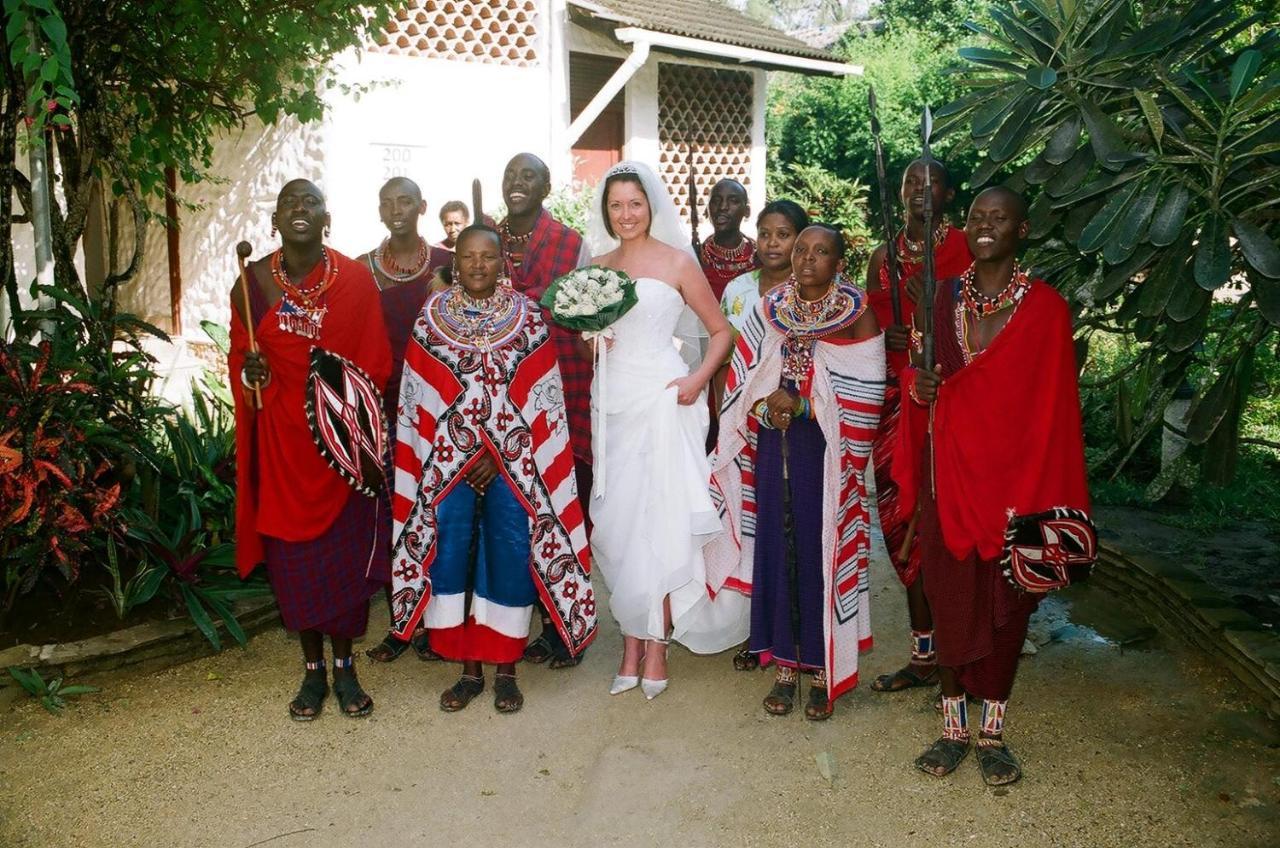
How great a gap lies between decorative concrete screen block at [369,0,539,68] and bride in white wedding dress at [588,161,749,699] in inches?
287

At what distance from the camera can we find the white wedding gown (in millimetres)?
4668

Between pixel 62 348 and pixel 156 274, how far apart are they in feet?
24.3

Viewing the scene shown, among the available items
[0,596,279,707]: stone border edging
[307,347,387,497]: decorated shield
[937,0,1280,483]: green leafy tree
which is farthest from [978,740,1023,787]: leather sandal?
[0,596,279,707]: stone border edging

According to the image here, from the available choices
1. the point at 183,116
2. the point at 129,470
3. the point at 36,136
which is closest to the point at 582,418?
the point at 129,470

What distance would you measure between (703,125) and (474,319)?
34.2 ft

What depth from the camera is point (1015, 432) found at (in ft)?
12.4

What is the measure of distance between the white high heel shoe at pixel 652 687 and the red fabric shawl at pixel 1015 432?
1.53m

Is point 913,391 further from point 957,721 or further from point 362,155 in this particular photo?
point 362,155

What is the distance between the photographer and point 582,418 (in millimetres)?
5129

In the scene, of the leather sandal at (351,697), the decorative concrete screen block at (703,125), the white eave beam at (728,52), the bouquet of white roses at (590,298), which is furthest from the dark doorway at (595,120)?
the leather sandal at (351,697)

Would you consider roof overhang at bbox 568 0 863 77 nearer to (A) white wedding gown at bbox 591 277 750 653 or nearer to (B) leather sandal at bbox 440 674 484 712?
(A) white wedding gown at bbox 591 277 750 653

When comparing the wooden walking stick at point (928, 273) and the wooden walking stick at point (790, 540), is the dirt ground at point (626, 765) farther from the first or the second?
the wooden walking stick at point (928, 273)

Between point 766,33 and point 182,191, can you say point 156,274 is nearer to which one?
point 182,191

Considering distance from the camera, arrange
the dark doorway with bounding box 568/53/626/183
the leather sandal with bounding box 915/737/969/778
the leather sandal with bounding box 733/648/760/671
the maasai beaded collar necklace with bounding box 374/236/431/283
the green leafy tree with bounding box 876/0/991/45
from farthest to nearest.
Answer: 1. the green leafy tree with bounding box 876/0/991/45
2. the dark doorway with bounding box 568/53/626/183
3. the maasai beaded collar necklace with bounding box 374/236/431/283
4. the leather sandal with bounding box 733/648/760/671
5. the leather sandal with bounding box 915/737/969/778
